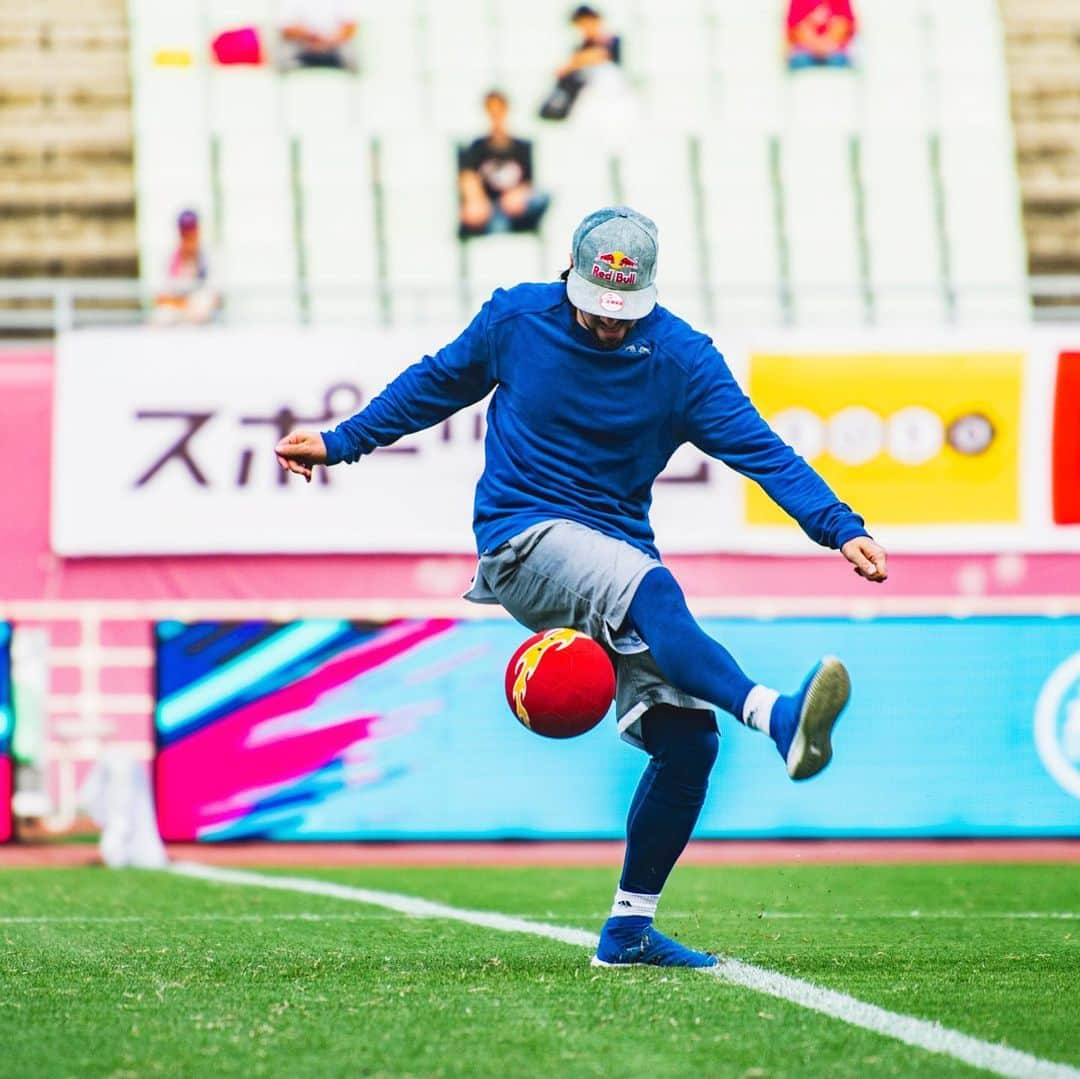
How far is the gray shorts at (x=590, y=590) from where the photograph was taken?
475 cm

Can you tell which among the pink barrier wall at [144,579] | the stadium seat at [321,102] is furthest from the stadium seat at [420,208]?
the pink barrier wall at [144,579]

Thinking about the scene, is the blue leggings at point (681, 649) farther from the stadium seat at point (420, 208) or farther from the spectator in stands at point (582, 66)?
the spectator in stands at point (582, 66)

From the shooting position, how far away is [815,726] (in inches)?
169

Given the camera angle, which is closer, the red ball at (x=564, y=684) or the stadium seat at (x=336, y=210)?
the red ball at (x=564, y=684)

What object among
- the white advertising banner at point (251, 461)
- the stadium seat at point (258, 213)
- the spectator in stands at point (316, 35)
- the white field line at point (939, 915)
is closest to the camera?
the white field line at point (939, 915)

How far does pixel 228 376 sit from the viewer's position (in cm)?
1324

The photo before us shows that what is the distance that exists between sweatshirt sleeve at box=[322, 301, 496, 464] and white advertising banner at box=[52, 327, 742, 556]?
7954 mm

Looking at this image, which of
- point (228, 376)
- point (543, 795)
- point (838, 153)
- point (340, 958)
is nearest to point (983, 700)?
point (543, 795)

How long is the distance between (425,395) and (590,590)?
0.66 metres

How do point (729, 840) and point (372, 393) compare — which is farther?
point (372, 393)

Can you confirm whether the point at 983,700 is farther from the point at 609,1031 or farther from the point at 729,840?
the point at 609,1031

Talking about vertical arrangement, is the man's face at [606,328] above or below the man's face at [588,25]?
below

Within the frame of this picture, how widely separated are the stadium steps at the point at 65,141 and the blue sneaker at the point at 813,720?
13.2m

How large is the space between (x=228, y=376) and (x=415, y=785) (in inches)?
140
